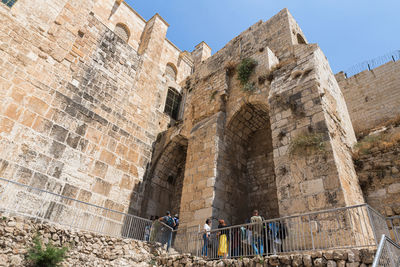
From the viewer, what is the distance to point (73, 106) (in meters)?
9.00

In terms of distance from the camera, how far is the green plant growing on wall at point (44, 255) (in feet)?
16.9

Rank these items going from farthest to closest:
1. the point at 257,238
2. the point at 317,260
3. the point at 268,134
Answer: the point at 268,134
the point at 257,238
the point at 317,260

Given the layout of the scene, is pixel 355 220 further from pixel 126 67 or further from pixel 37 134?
pixel 126 67

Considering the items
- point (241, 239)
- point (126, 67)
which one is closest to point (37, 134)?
point (126, 67)

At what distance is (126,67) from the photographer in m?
11.6

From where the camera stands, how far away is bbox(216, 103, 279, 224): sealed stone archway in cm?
833

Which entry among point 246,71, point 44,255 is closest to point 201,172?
point 246,71

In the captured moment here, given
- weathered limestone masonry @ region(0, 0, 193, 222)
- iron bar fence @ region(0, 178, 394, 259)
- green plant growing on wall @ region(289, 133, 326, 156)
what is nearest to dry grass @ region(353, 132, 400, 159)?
iron bar fence @ region(0, 178, 394, 259)

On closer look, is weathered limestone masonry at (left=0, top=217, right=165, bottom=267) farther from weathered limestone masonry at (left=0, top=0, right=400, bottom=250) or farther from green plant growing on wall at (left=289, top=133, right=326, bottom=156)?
green plant growing on wall at (left=289, top=133, right=326, bottom=156)

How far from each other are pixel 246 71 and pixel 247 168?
11.6ft

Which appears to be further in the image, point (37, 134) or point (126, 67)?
point (126, 67)

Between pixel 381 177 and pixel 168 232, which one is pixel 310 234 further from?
pixel 168 232

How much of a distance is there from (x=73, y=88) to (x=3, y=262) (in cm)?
594

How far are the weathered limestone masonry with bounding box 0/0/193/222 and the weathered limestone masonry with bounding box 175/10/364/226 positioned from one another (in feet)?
7.71
